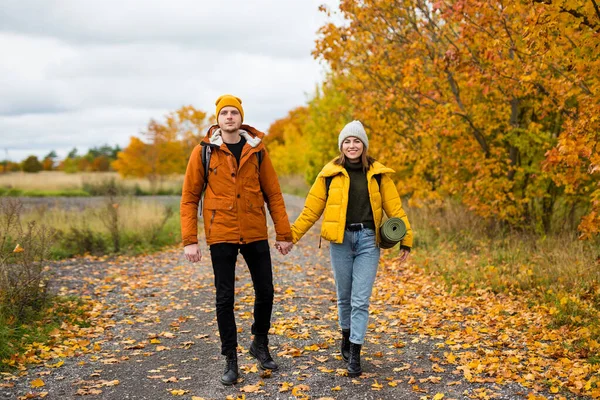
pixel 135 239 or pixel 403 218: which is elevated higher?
pixel 403 218

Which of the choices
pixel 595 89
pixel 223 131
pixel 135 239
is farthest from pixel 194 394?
pixel 135 239

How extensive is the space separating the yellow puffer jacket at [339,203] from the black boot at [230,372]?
115 cm

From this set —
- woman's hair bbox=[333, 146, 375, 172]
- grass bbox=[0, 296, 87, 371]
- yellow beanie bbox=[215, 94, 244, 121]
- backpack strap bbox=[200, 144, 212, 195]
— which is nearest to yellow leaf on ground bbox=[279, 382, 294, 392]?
backpack strap bbox=[200, 144, 212, 195]

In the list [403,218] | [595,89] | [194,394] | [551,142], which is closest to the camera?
[194,394]

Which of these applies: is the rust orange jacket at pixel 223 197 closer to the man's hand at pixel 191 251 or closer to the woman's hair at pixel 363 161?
the man's hand at pixel 191 251

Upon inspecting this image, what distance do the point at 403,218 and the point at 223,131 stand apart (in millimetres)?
1700

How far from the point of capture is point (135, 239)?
12656mm

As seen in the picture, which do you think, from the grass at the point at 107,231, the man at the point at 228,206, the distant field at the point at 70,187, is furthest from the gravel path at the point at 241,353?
the distant field at the point at 70,187

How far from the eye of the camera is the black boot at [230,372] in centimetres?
464

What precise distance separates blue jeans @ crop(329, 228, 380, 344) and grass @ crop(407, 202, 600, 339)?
2574 millimetres

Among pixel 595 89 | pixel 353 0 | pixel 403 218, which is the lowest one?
pixel 403 218

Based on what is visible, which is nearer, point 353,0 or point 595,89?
point 595,89

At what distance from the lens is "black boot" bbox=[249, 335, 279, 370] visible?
4.94 meters

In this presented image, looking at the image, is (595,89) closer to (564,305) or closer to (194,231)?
(564,305)
